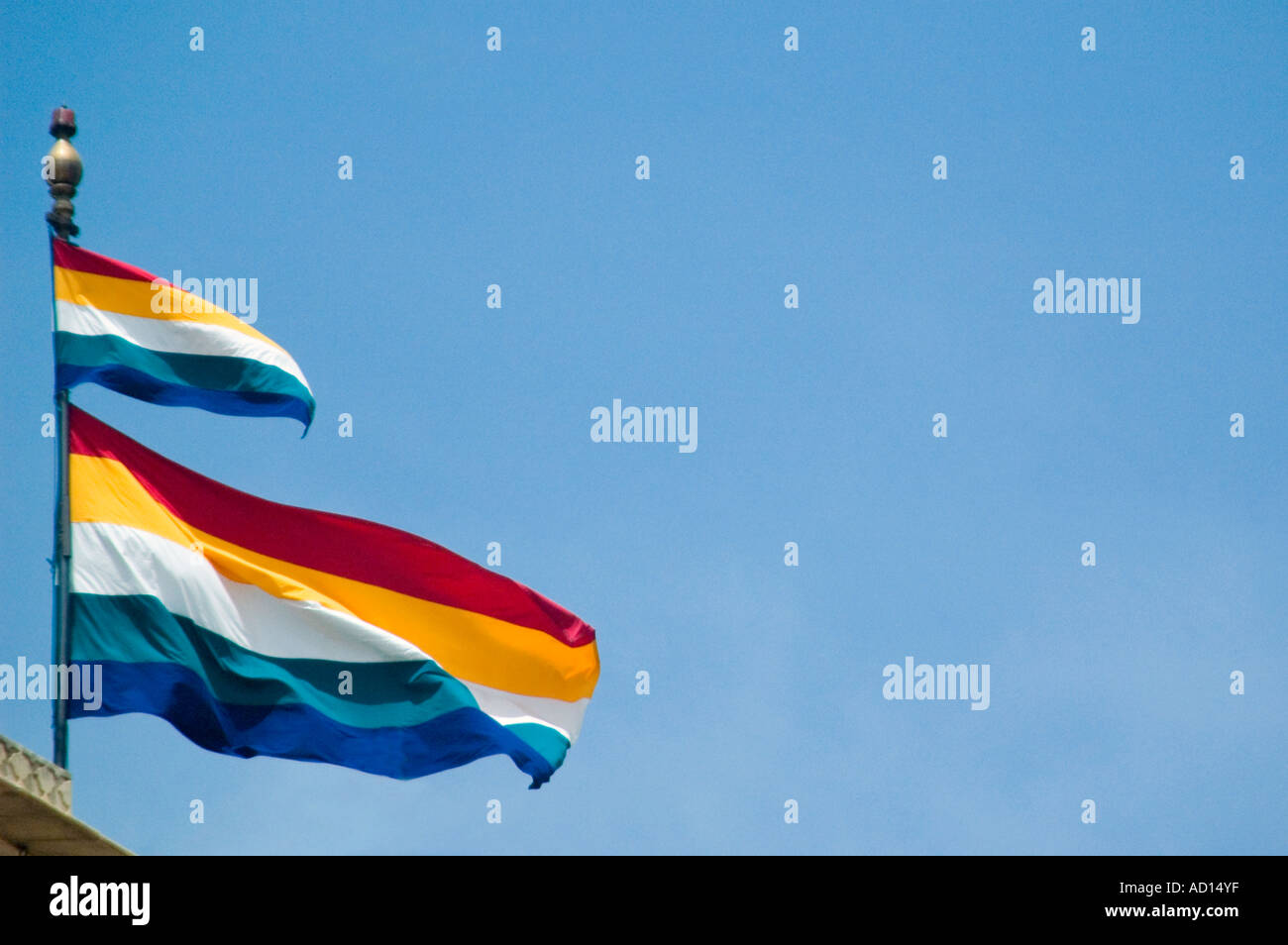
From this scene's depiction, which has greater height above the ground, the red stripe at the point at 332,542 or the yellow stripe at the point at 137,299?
the yellow stripe at the point at 137,299

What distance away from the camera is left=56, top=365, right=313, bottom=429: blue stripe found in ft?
71.7

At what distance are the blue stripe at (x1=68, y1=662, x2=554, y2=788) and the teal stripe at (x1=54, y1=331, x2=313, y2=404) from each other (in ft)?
10.1

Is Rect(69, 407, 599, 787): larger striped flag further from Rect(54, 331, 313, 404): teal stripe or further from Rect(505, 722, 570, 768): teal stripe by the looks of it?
Rect(54, 331, 313, 404): teal stripe

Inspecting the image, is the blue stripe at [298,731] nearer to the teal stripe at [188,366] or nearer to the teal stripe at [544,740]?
the teal stripe at [544,740]

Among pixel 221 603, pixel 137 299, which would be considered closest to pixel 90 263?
pixel 137 299

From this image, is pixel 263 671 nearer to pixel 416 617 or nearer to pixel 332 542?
pixel 332 542

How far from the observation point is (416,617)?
2380cm

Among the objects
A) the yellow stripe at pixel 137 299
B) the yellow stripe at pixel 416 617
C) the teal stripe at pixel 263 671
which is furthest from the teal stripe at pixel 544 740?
the yellow stripe at pixel 137 299

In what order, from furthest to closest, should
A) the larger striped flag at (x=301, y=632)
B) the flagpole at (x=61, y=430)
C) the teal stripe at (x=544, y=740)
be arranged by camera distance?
1. the teal stripe at (x=544, y=740)
2. the larger striped flag at (x=301, y=632)
3. the flagpole at (x=61, y=430)

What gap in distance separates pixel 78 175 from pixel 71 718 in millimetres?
5311

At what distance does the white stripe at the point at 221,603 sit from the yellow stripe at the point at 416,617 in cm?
15

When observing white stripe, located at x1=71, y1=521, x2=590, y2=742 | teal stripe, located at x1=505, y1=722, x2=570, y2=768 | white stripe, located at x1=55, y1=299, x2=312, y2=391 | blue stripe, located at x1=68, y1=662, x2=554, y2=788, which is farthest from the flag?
teal stripe, located at x1=505, y1=722, x2=570, y2=768

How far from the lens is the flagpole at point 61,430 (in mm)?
20031
